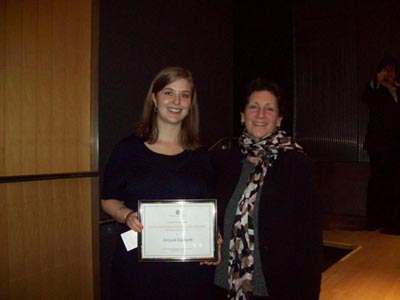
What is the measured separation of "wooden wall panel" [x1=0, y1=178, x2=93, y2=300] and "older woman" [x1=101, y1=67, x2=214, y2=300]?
3.79 feet

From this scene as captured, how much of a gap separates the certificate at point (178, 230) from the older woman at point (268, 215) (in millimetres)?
211

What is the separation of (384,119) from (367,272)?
2344mm

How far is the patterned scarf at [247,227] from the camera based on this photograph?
6.12 feet

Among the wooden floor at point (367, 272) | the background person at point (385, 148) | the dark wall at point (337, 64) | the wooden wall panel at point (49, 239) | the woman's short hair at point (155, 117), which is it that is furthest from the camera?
the dark wall at point (337, 64)

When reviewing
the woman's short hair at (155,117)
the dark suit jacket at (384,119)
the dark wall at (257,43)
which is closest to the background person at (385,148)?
the dark suit jacket at (384,119)

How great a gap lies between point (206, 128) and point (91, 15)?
204cm

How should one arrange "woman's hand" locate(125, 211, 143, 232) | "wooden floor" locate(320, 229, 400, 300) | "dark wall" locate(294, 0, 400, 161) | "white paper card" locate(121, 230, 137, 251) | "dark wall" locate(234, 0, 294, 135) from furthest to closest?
"dark wall" locate(294, 0, 400, 161)
"dark wall" locate(234, 0, 294, 135)
"wooden floor" locate(320, 229, 400, 300)
"white paper card" locate(121, 230, 137, 251)
"woman's hand" locate(125, 211, 143, 232)

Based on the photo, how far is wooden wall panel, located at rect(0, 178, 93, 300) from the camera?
269 centimetres

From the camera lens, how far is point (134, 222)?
5.63ft

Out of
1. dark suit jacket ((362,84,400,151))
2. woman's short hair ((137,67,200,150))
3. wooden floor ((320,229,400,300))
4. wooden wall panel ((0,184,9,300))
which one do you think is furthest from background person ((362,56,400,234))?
wooden wall panel ((0,184,9,300))

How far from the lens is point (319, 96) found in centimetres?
629

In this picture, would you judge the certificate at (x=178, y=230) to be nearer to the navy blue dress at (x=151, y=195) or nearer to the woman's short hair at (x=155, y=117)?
the navy blue dress at (x=151, y=195)

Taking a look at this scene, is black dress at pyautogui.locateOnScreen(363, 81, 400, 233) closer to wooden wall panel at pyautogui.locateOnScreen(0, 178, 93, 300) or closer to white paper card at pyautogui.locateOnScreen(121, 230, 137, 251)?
wooden wall panel at pyautogui.locateOnScreen(0, 178, 93, 300)

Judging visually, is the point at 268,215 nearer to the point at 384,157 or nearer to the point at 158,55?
the point at 158,55
